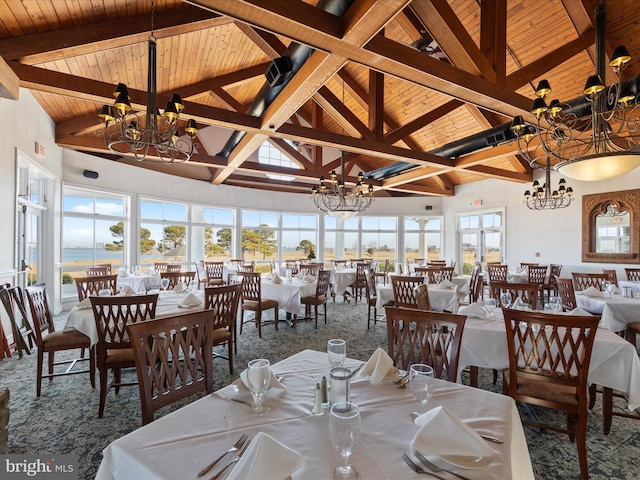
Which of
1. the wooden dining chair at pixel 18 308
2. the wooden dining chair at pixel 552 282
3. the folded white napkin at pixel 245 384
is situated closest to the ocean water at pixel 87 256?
the wooden dining chair at pixel 18 308

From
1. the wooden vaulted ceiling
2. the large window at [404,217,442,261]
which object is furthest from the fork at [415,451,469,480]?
the large window at [404,217,442,261]

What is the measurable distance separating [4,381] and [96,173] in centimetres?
490

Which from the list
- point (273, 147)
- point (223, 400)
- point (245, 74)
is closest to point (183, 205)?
point (273, 147)

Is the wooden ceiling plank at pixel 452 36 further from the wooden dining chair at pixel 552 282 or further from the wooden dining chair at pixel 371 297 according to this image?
the wooden dining chair at pixel 552 282

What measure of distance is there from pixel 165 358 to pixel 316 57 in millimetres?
3421

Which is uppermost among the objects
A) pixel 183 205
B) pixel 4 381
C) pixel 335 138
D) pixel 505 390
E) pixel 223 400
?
pixel 335 138

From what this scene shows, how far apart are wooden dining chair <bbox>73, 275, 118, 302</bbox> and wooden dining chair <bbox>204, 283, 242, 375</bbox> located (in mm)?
1554

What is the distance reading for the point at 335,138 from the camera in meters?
5.97

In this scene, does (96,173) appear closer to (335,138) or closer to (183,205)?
(183,205)

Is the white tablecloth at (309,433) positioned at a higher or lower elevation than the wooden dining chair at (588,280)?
lower

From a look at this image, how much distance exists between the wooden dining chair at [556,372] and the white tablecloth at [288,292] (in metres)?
3.38

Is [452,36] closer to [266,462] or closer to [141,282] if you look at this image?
[266,462]

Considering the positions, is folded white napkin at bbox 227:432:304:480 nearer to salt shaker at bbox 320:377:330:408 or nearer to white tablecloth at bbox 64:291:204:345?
salt shaker at bbox 320:377:330:408

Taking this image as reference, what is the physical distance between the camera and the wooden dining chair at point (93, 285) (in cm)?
423
